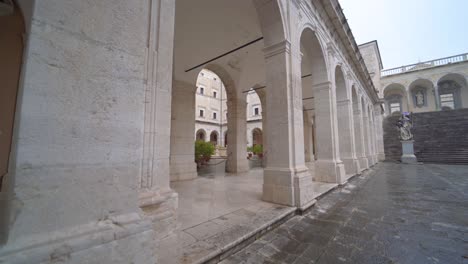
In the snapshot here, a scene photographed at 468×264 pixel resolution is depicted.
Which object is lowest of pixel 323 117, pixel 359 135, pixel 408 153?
pixel 408 153

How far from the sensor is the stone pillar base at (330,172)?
234 inches

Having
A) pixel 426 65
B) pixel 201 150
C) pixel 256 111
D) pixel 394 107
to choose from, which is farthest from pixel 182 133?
pixel 426 65

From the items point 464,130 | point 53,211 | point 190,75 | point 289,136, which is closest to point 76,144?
point 53,211

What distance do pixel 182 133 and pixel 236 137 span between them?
281 cm

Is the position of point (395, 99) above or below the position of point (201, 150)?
above

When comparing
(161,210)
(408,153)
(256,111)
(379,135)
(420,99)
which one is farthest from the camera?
(420,99)

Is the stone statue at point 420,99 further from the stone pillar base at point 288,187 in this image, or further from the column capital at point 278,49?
the stone pillar base at point 288,187

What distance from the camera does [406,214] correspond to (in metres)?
3.55

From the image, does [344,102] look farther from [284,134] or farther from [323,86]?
[284,134]

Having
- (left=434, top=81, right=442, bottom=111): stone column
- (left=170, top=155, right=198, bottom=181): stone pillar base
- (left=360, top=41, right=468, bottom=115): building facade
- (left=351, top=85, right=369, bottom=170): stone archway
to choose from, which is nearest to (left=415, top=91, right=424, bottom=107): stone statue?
Answer: (left=360, top=41, right=468, bottom=115): building facade

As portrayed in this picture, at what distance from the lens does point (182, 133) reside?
7098 millimetres

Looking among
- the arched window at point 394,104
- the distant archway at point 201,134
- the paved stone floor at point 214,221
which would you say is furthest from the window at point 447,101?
the paved stone floor at point 214,221

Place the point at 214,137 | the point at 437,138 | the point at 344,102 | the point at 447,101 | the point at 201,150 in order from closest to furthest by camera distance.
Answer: the point at 344,102 < the point at 201,150 < the point at 437,138 < the point at 447,101 < the point at 214,137

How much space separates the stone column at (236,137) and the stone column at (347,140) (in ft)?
14.1
